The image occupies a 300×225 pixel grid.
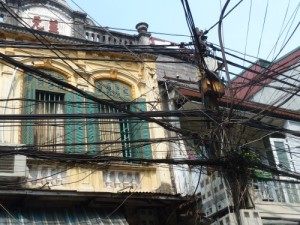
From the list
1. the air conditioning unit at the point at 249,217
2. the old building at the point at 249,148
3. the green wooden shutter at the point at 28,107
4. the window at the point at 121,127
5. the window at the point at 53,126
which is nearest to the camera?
the air conditioning unit at the point at 249,217

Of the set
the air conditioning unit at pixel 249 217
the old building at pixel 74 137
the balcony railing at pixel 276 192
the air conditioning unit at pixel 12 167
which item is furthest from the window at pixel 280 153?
the air conditioning unit at pixel 12 167

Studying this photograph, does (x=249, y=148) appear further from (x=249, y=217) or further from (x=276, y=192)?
(x=276, y=192)

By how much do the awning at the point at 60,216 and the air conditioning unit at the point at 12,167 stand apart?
19.9 inches

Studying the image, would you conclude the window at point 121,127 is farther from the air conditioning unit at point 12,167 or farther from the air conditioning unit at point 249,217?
the air conditioning unit at point 249,217

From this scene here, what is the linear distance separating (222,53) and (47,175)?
372cm

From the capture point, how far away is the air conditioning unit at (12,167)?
7273mm

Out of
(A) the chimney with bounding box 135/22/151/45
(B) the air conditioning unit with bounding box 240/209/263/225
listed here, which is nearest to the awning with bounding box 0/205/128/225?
(B) the air conditioning unit with bounding box 240/209/263/225

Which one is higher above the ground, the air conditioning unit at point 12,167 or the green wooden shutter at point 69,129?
the green wooden shutter at point 69,129

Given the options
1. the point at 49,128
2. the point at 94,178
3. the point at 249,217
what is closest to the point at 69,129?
the point at 49,128

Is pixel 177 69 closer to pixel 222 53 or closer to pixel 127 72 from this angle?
pixel 127 72

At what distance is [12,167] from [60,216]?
3.68 feet

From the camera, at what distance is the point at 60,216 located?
290 inches

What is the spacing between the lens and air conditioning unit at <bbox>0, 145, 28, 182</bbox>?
7273mm

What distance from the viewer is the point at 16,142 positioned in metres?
8.04
